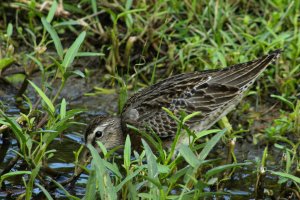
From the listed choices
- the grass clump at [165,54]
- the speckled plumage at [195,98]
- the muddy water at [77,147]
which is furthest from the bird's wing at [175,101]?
the muddy water at [77,147]

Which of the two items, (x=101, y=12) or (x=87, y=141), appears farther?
(x=101, y=12)

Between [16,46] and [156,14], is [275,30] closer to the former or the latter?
[156,14]

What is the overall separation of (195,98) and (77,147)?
3.42ft

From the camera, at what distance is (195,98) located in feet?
22.4

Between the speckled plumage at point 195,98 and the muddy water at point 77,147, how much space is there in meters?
0.32

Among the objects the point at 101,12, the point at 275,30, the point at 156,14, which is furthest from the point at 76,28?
the point at 275,30

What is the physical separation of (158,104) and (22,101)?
4.63 feet

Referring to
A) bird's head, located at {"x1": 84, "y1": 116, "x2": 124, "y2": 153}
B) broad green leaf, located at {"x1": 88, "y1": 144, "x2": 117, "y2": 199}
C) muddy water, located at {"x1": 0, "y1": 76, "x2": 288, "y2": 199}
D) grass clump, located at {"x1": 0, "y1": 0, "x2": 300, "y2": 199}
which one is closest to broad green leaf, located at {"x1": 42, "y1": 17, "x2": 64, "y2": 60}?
grass clump, located at {"x1": 0, "y1": 0, "x2": 300, "y2": 199}

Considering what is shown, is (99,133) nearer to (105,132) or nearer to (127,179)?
(105,132)

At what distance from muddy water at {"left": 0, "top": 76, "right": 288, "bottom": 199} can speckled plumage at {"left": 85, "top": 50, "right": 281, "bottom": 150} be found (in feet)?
1.05

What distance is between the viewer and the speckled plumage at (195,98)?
265 inches

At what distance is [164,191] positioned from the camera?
4.66 m

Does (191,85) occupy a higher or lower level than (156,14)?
lower

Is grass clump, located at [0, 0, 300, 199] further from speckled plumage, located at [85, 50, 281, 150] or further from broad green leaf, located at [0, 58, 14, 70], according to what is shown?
speckled plumage, located at [85, 50, 281, 150]
